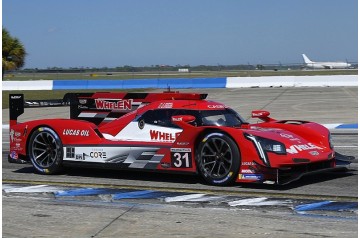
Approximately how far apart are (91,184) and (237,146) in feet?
7.00

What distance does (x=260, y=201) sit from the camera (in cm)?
798

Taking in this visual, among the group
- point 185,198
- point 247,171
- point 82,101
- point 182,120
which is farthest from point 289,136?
point 82,101

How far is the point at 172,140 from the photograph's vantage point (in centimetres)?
961

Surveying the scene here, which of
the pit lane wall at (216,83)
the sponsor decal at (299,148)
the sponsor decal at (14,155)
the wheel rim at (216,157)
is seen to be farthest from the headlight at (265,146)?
the pit lane wall at (216,83)

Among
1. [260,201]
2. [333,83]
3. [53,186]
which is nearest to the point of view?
[260,201]

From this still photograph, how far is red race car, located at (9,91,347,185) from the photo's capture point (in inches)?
346

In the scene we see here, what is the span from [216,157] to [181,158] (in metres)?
0.55

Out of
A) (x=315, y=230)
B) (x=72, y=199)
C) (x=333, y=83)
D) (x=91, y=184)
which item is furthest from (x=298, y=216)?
(x=333, y=83)

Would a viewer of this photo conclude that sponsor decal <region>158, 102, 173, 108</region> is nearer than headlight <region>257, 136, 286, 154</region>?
No

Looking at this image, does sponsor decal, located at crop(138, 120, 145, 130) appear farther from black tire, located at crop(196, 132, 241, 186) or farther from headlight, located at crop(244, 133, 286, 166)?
headlight, located at crop(244, 133, 286, 166)

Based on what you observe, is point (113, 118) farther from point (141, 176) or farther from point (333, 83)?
point (333, 83)

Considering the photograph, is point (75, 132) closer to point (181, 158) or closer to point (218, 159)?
point (181, 158)

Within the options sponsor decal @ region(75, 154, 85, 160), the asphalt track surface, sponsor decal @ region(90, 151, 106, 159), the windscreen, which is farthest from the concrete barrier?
the windscreen

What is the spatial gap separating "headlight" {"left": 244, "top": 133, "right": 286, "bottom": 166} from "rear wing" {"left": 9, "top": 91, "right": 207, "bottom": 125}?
5.78 ft
